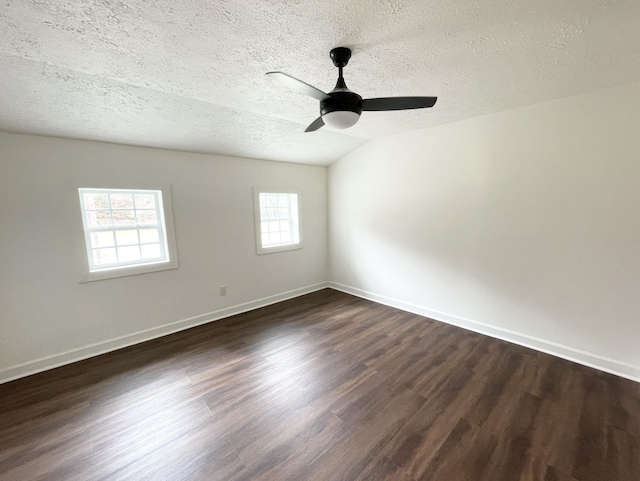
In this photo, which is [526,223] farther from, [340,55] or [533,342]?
[340,55]

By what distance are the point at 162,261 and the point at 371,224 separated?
2.97 meters

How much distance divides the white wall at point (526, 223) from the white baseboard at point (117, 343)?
2.29 meters

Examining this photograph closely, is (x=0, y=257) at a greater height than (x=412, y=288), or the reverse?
(x=0, y=257)

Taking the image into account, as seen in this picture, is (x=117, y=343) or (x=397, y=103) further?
(x=117, y=343)

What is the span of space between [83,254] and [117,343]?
41.2 inches

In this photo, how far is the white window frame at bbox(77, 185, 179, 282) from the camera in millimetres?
2678

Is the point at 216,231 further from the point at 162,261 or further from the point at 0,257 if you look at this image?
the point at 0,257

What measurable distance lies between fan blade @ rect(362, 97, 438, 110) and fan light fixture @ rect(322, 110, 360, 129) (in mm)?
142

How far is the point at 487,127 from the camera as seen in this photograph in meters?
2.85

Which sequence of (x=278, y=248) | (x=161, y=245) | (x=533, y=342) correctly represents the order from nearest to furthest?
(x=533, y=342), (x=161, y=245), (x=278, y=248)

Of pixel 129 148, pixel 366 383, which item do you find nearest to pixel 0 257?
pixel 129 148

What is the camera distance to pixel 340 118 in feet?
5.27

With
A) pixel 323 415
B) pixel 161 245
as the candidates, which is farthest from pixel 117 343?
pixel 323 415

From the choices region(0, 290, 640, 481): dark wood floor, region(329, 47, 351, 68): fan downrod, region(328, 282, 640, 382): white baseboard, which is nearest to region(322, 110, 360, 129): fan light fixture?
region(329, 47, 351, 68): fan downrod
